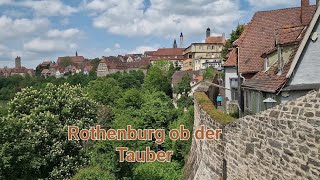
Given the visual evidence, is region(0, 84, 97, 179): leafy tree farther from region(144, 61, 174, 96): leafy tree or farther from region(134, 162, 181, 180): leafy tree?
region(144, 61, 174, 96): leafy tree

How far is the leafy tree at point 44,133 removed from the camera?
71.0 feet

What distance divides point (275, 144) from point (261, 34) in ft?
52.6

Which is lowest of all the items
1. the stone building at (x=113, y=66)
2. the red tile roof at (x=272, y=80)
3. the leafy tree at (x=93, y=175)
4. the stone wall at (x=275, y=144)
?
the leafy tree at (x=93, y=175)

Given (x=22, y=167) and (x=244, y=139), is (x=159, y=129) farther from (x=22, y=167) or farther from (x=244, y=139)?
(x=244, y=139)

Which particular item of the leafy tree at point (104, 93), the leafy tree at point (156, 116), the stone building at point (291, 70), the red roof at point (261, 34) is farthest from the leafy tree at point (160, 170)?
the leafy tree at point (104, 93)

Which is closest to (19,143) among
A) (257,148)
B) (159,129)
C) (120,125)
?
(257,148)

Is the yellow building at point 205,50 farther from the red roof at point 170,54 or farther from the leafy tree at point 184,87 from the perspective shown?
the leafy tree at point 184,87

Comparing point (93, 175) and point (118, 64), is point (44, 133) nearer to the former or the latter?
point (93, 175)

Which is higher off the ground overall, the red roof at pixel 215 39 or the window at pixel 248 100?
the red roof at pixel 215 39

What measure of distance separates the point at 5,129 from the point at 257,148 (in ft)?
57.5

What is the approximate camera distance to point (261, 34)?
72.2 feet

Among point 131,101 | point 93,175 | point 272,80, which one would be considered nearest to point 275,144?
point 272,80

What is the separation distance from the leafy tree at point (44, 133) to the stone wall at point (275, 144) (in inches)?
569

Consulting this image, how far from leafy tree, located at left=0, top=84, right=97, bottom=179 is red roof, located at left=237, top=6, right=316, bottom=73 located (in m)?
12.5
